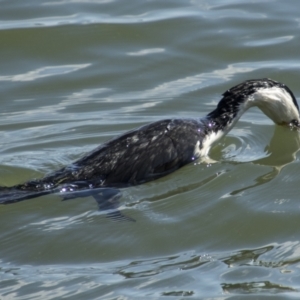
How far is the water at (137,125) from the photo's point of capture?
7.41 m

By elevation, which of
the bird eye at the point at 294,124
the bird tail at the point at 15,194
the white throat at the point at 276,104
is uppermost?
the white throat at the point at 276,104

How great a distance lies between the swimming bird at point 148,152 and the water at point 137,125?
0.40 ft

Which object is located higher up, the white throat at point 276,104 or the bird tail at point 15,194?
the white throat at point 276,104

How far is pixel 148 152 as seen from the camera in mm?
9148

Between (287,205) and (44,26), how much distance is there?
5.90 m

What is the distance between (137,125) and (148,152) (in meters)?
1.46

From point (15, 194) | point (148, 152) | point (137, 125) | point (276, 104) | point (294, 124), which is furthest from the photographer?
point (137, 125)

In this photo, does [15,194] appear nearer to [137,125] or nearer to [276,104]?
[137,125]

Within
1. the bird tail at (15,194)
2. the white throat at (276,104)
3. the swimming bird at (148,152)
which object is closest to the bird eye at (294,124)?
the white throat at (276,104)

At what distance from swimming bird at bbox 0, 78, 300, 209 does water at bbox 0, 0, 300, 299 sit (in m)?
0.12

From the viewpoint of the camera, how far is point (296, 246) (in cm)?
789

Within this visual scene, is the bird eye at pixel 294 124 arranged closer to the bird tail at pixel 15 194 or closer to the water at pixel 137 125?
the water at pixel 137 125

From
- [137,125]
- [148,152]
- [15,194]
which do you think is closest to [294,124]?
[137,125]

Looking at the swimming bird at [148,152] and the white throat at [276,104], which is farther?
the white throat at [276,104]
